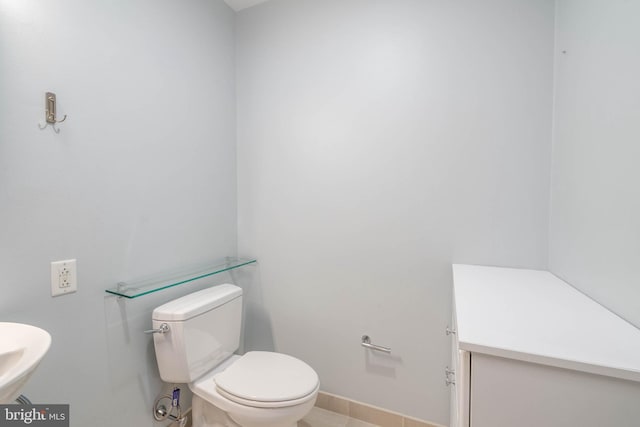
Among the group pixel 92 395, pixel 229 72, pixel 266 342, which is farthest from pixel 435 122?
pixel 92 395

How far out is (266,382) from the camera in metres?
1.23

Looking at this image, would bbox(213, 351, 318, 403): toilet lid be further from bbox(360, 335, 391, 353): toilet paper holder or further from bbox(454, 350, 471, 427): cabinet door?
bbox(454, 350, 471, 427): cabinet door

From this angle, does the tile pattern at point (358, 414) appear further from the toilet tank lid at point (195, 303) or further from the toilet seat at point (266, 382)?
the toilet tank lid at point (195, 303)

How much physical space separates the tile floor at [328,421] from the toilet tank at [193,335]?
0.61m

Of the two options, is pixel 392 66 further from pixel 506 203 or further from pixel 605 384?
pixel 605 384

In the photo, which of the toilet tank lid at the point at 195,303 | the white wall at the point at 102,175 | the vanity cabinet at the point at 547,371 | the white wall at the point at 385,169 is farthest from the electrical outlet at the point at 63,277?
the vanity cabinet at the point at 547,371

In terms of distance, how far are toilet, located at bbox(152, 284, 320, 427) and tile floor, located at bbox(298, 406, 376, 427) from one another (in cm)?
43

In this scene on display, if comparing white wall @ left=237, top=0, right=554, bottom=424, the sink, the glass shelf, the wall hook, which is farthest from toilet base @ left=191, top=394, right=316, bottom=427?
the wall hook

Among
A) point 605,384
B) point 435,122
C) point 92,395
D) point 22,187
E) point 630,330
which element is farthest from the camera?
point 435,122

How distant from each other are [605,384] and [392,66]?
1451 mm

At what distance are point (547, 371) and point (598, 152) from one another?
0.72 meters

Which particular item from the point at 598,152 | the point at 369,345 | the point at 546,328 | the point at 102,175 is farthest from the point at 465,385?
the point at 102,175

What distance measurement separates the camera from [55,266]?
99 cm

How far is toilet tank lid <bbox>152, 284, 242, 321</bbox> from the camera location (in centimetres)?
122
